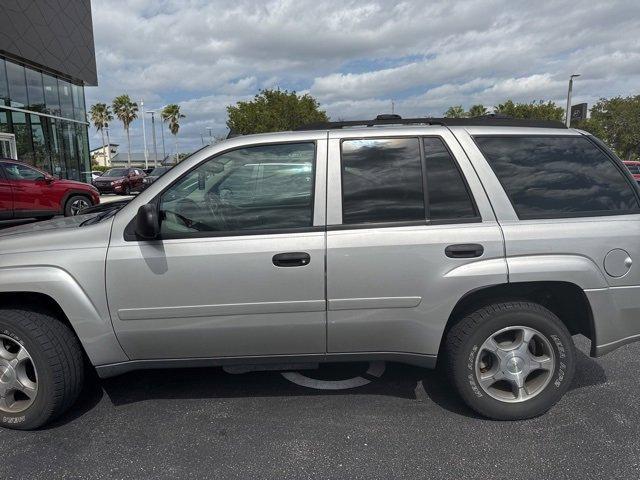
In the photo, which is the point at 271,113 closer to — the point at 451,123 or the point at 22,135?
the point at 22,135

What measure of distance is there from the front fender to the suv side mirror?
0.50 m

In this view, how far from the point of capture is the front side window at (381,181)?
2721mm

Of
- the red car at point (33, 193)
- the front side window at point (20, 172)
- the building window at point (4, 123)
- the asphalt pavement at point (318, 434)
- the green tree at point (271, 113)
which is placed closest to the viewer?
the asphalt pavement at point (318, 434)

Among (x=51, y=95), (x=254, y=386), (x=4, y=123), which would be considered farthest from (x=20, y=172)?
(x=51, y=95)

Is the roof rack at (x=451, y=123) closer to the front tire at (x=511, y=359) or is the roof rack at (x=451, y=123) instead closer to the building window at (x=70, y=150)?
the front tire at (x=511, y=359)

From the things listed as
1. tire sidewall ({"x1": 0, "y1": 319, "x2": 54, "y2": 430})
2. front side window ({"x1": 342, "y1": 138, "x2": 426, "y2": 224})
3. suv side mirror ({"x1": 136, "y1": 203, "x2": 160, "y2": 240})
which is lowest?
tire sidewall ({"x1": 0, "y1": 319, "x2": 54, "y2": 430})

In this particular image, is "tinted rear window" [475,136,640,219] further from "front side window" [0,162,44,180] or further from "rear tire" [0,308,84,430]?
"front side window" [0,162,44,180]

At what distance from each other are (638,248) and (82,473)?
3.28m

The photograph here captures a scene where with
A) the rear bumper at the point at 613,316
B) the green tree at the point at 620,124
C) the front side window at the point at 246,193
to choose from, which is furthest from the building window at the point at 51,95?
the green tree at the point at 620,124

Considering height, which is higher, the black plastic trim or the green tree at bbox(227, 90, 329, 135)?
the green tree at bbox(227, 90, 329, 135)

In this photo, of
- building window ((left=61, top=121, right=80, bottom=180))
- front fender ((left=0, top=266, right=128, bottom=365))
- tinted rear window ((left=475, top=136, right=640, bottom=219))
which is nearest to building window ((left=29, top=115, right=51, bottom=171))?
building window ((left=61, top=121, right=80, bottom=180))

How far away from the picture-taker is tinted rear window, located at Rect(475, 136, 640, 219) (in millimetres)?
2777

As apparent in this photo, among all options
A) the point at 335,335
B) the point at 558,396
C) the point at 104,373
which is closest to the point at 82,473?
the point at 104,373

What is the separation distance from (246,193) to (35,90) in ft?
65.8
